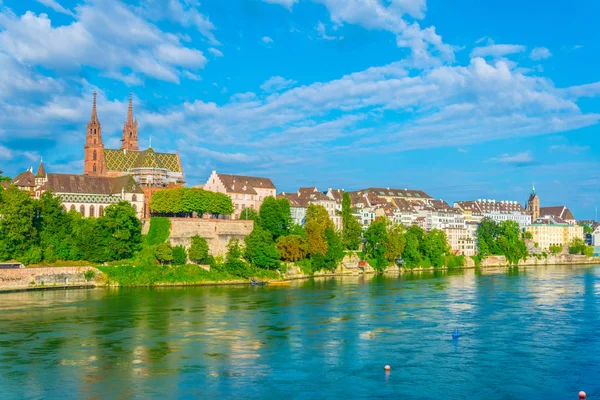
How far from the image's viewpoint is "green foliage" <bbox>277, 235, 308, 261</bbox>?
72938 millimetres

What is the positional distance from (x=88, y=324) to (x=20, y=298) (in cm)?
1521

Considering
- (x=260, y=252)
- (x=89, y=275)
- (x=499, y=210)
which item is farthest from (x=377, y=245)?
(x=499, y=210)

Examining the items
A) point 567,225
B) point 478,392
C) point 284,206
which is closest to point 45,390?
point 478,392

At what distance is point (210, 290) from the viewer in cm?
5934

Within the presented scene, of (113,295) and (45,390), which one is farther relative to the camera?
(113,295)

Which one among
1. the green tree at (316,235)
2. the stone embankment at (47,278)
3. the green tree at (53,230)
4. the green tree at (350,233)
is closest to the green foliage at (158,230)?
the green tree at (53,230)

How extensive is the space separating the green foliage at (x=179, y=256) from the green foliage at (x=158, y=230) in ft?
6.90

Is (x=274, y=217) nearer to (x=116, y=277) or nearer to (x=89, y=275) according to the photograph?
(x=116, y=277)

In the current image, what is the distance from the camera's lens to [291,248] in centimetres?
7294

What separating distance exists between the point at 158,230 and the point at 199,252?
531cm

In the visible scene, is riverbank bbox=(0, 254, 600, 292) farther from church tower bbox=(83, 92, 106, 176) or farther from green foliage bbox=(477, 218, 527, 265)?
green foliage bbox=(477, 218, 527, 265)

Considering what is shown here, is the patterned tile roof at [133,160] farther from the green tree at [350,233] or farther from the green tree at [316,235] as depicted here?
the green tree at [350,233]

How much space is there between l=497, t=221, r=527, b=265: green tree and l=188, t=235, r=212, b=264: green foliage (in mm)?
61036

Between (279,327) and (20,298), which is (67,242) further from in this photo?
(279,327)
